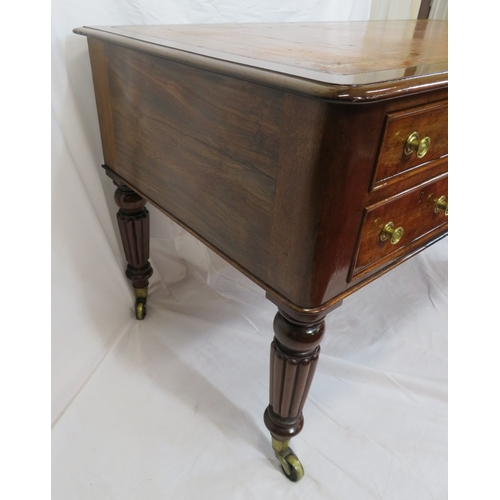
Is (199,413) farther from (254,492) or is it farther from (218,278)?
(218,278)

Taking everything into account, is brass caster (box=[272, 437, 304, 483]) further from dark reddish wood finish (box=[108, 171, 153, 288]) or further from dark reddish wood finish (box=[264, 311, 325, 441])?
dark reddish wood finish (box=[108, 171, 153, 288])

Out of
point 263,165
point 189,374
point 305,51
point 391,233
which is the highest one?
point 305,51

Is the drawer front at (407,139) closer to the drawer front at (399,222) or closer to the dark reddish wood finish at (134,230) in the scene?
the drawer front at (399,222)

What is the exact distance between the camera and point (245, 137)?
584mm

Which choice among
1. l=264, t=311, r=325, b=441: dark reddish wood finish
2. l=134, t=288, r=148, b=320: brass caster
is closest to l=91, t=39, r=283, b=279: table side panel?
l=264, t=311, r=325, b=441: dark reddish wood finish

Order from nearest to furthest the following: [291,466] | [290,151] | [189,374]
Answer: [290,151], [291,466], [189,374]

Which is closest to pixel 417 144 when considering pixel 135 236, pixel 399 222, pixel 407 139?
pixel 407 139

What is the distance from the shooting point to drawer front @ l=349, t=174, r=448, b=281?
24.1 inches

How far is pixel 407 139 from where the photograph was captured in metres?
0.56

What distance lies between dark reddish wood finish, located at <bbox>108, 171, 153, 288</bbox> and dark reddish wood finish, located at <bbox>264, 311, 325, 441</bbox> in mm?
521

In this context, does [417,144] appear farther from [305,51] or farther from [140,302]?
[140,302]

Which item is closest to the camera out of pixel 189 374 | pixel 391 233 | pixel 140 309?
pixel 391 233

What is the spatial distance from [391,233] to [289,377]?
29cm

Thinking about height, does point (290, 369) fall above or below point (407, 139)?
below
